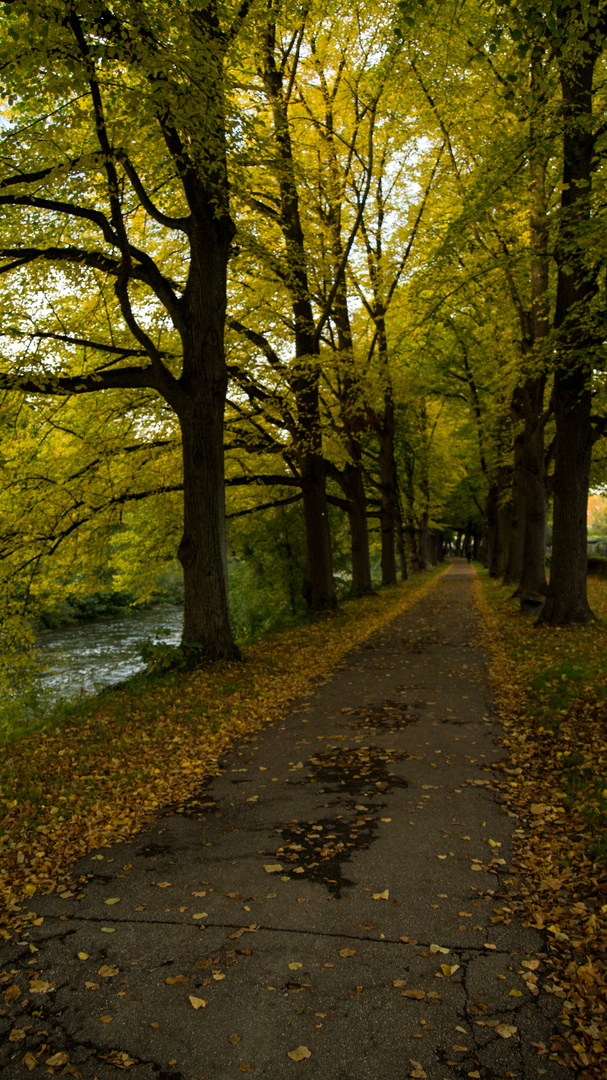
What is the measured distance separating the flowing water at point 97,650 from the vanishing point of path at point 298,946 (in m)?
5.61

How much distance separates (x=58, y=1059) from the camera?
9.18 feet

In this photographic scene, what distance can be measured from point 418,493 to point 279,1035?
33.2 m

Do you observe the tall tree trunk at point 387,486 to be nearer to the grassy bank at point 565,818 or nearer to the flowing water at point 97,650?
the flowing water at point 97,650

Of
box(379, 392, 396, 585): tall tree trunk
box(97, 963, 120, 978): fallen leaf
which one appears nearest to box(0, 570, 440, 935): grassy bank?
box(97, 963, 120, 978): fallen leaf

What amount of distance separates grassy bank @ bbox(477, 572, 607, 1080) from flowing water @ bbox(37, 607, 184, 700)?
5.62 meters

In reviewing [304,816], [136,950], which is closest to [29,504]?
[304,816]

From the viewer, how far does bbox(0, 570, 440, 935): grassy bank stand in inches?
186

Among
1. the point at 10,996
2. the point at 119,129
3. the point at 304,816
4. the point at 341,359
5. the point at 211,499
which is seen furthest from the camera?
the point at 341,359

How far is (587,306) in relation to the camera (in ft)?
35.9

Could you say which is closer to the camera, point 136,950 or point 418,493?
point 136,950

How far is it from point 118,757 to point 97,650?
18.0m

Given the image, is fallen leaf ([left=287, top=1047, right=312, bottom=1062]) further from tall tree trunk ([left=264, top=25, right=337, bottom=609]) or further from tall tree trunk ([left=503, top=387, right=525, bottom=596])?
tall tree trunk ([left=503, top=387, right=525, bottom=596])

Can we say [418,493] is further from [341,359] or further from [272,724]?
[272,724]

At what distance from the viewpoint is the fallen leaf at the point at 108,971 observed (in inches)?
131
